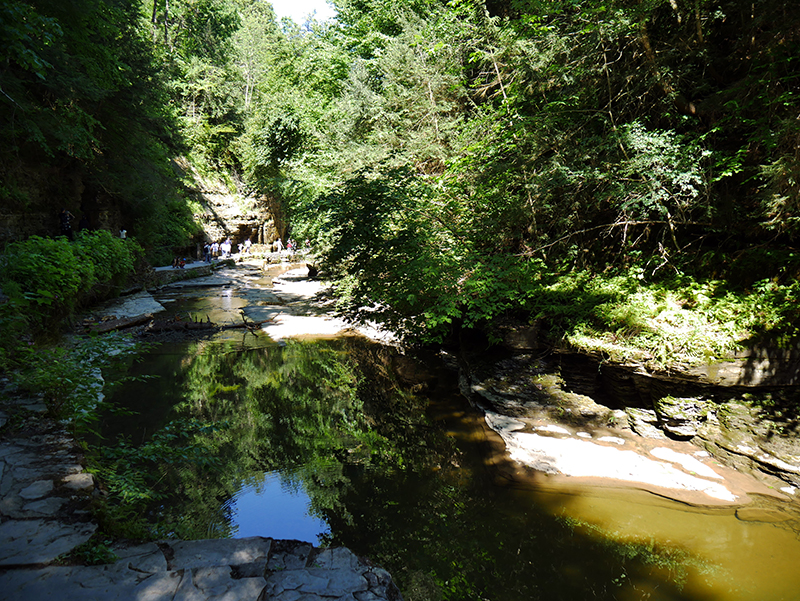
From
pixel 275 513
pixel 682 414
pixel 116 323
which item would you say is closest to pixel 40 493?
pixel 275 513

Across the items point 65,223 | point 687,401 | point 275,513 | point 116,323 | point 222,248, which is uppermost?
point 65,223

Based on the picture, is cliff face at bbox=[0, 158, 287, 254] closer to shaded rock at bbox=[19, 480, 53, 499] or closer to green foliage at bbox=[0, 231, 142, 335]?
green foliage at bbox=[0, 231, 142, 335]

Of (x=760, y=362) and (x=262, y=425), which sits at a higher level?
(x=760, y=362)

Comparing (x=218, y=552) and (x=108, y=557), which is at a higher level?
(x=108, y=557)

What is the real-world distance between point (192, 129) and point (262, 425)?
30457 mm

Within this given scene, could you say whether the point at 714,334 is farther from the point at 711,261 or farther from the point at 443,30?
the point at 443,30

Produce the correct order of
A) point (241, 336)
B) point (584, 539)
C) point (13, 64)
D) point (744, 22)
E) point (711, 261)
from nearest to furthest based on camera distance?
1. point (584, 539)
2. point (744, 22)
3. point (711, 261)
4. point (13, 64)
5. point (241, 336)

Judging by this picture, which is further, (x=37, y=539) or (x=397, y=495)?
(x=397, y=495)

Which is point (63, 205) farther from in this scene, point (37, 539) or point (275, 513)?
point (37, 539)

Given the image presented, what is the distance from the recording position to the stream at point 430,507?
4102 mm

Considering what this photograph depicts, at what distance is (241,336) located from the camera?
41.4 feet

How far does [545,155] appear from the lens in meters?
8.38

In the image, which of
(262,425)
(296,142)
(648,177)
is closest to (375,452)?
(262,425)

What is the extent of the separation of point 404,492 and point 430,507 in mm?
439
